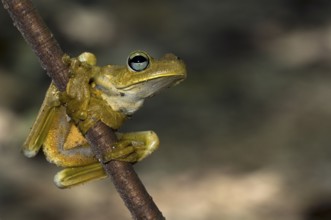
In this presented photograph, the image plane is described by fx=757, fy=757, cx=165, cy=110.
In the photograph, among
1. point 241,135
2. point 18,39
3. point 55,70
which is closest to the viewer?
point 55,70

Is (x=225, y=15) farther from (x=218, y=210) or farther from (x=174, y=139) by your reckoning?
(x=218, y=210)

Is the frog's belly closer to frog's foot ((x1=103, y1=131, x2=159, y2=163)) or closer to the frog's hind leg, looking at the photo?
the frog's hind leg

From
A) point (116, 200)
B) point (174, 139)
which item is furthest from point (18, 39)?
point (116, 200)

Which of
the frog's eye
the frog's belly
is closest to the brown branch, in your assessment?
the frog's eye

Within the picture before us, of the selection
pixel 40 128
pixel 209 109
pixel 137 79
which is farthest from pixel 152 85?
pixel 209 109

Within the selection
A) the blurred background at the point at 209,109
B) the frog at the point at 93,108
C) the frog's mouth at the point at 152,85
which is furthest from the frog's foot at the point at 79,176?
the blurred background at the point at 209,109
